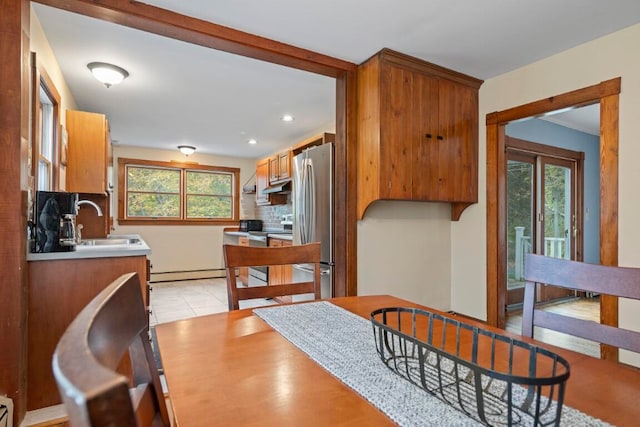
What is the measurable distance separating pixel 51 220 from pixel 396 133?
2371mm

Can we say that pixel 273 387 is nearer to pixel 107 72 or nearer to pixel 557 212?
pixel 107 72

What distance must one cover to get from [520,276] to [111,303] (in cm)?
458

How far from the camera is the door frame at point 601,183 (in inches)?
93.0

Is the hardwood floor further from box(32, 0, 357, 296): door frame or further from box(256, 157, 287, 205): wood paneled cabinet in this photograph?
box(256, 157, 287, 205): wood paneled cabinet

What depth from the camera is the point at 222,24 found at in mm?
2262

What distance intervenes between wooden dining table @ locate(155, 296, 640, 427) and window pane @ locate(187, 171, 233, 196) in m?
5.81

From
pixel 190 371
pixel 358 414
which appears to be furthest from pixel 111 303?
pixel 358 414

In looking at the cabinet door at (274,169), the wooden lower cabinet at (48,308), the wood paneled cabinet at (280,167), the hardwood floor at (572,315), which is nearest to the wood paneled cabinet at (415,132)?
the hardwood floor at (572,315)

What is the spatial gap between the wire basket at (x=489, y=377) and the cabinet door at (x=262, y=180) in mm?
4937

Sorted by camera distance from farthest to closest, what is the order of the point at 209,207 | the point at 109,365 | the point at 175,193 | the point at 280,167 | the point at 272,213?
1. the point at 209,207
2. the point at 272,213
3. the point at 175,193
4. the point at 280,167
5. the point at 109,365

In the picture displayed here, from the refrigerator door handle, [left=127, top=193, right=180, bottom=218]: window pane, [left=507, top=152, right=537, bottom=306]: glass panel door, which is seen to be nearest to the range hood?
the refrigerator door handle

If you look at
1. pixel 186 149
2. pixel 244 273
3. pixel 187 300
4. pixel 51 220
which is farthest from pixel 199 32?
pixel 244 273

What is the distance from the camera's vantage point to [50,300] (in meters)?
1.96

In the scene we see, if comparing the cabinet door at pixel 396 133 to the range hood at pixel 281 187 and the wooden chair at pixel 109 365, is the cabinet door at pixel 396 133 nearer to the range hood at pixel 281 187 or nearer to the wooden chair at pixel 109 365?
the wooden chair at pixel 109 365
